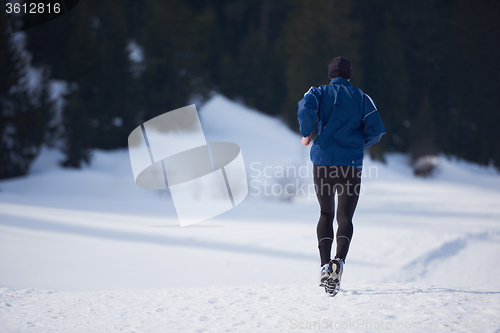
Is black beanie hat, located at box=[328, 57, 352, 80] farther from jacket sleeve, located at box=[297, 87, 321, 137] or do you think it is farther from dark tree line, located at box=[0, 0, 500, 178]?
dark tree line, located at box=[0, 0, 500, 178]

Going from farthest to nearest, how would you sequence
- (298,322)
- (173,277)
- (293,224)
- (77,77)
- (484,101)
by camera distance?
(484,101), (77,77), (293,224), (173,277), (298,322)

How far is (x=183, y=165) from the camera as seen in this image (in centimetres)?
1444

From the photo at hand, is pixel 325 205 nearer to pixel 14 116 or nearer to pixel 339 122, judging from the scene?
pixel 339 122

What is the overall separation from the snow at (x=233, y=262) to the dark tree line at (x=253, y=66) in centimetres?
242

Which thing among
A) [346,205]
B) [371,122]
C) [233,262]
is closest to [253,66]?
[233,262]

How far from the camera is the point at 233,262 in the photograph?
5949 millimetres

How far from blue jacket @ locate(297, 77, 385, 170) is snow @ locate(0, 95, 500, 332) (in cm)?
102

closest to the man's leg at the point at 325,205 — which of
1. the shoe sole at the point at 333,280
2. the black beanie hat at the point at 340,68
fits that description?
the shoe sole at the point at 333,280

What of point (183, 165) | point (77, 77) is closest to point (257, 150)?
Answer: point (183, 165)

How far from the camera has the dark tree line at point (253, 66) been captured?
14984 mm

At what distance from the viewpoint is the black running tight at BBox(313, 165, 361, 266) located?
10.8 ft

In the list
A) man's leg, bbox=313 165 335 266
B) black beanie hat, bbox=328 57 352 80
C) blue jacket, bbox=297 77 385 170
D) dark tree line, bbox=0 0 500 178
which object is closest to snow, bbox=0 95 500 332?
man's leg, bbox=313 165 335 266

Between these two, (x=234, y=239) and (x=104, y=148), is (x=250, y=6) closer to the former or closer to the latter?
(x=104, y=148)

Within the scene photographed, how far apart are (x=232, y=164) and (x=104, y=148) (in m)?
6.10
